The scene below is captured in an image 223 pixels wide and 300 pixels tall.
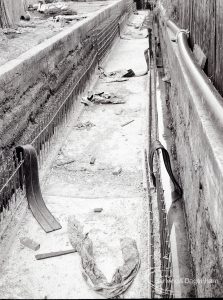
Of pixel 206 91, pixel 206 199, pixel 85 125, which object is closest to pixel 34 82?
pixel 85 125

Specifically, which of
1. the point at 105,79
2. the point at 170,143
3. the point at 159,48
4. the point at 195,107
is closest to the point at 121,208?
the point at 195,107

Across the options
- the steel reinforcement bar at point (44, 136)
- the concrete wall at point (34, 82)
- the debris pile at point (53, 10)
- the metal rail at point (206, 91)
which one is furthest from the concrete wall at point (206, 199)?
the debris pile at point (53, 10)

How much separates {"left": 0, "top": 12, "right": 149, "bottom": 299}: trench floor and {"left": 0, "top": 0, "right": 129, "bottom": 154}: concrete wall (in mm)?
672

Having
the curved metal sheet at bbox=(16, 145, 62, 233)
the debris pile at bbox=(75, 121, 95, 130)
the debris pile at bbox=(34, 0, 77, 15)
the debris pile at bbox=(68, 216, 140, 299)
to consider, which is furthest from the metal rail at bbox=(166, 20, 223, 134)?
the debris pile at bbox=(34, 0, 77, 15)

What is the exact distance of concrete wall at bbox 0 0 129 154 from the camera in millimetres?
4816

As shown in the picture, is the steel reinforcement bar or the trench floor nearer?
the trench floor

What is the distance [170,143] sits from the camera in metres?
6.24

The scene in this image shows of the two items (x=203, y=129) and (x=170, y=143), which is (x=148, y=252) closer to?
(x=203, y=129)

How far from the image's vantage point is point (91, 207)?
174 inches

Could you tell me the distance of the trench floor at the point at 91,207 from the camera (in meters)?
3.27

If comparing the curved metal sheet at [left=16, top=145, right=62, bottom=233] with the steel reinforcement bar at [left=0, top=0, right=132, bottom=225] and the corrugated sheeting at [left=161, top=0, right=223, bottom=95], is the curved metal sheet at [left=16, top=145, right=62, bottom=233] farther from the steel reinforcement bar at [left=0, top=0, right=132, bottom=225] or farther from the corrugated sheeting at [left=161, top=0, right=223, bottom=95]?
the corrugated sheeting at [left=161, top=0, right=223, bottom=95]

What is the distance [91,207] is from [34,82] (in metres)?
2.45

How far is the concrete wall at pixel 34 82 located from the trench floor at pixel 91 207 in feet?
2.20

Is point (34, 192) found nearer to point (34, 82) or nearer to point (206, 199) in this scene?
point (34, 82)
